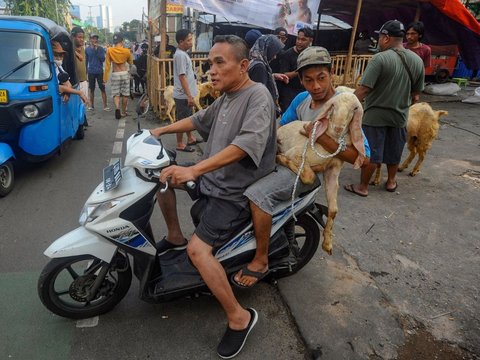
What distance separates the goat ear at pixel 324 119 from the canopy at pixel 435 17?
883cm

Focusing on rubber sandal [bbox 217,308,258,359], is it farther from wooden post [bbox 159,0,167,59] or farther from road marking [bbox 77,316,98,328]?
wooden post [bbox 159,0,167,59]

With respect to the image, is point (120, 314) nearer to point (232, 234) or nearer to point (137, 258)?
point (137, 258)

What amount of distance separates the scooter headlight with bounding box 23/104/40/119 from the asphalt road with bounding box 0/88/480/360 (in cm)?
89

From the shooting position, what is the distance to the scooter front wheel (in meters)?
2.21

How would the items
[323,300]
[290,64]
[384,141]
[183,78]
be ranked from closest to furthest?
[323,300]
[384,141]
[290,64]
[183,78]

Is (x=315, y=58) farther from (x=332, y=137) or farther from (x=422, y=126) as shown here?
(x=422, y=126)

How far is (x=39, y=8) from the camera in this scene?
988 cm

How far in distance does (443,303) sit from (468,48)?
10651mm

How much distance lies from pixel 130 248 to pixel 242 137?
1.01 meters

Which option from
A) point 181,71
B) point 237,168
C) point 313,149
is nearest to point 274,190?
point 237,168

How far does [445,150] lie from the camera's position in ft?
21.0

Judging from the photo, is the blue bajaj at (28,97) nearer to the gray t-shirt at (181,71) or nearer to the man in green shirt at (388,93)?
the gray t-shirt at (181,71)

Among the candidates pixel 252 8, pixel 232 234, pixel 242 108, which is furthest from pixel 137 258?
pixel 252 8

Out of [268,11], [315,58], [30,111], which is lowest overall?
[30,111]
